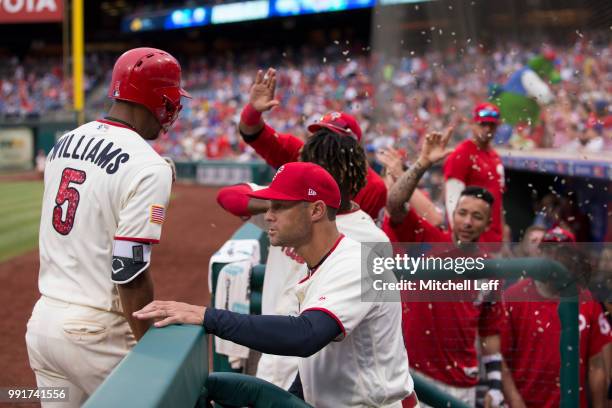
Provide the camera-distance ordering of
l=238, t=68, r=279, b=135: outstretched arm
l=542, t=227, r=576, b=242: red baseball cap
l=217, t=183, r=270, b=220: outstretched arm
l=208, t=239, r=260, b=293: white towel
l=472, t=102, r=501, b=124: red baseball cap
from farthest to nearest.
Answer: l=472, t=102, r=501, b=124: red baseball cap → l=238, t=68, r=279, b=135: outstretched arm → l=542, t=227, r=576, b=242: red baseball cap → l=208, t=239, r=260, b=293: white towel → l=217, t=183, r=270, b=220: outstretched arm

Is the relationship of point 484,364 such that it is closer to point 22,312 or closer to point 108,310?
point 108,310

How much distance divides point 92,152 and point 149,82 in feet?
1.03

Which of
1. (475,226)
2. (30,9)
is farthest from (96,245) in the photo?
(30,9)

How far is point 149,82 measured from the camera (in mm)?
2361

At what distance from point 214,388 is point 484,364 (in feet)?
5.62

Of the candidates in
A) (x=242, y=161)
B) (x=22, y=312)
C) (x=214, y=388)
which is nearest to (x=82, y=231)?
(x=214, y=388)

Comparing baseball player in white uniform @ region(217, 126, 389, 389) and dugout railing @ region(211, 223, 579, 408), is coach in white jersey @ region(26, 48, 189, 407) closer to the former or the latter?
baseball player in white uniform @ region(217, 126, 389, 389)

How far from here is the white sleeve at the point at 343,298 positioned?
1907 millimetres

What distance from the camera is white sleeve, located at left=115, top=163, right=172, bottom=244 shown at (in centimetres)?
212

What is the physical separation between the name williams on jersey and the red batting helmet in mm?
195

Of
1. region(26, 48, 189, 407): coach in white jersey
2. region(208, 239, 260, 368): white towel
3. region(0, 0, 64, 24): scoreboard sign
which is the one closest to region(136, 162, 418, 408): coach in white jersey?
region(26, 48, 189, 407): coach in white jersey

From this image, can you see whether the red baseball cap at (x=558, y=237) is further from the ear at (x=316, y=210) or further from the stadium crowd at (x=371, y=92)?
the ear at (x=316, y=210)

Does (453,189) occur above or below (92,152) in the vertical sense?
below

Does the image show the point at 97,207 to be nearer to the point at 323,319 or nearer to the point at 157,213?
the point at 157,213
